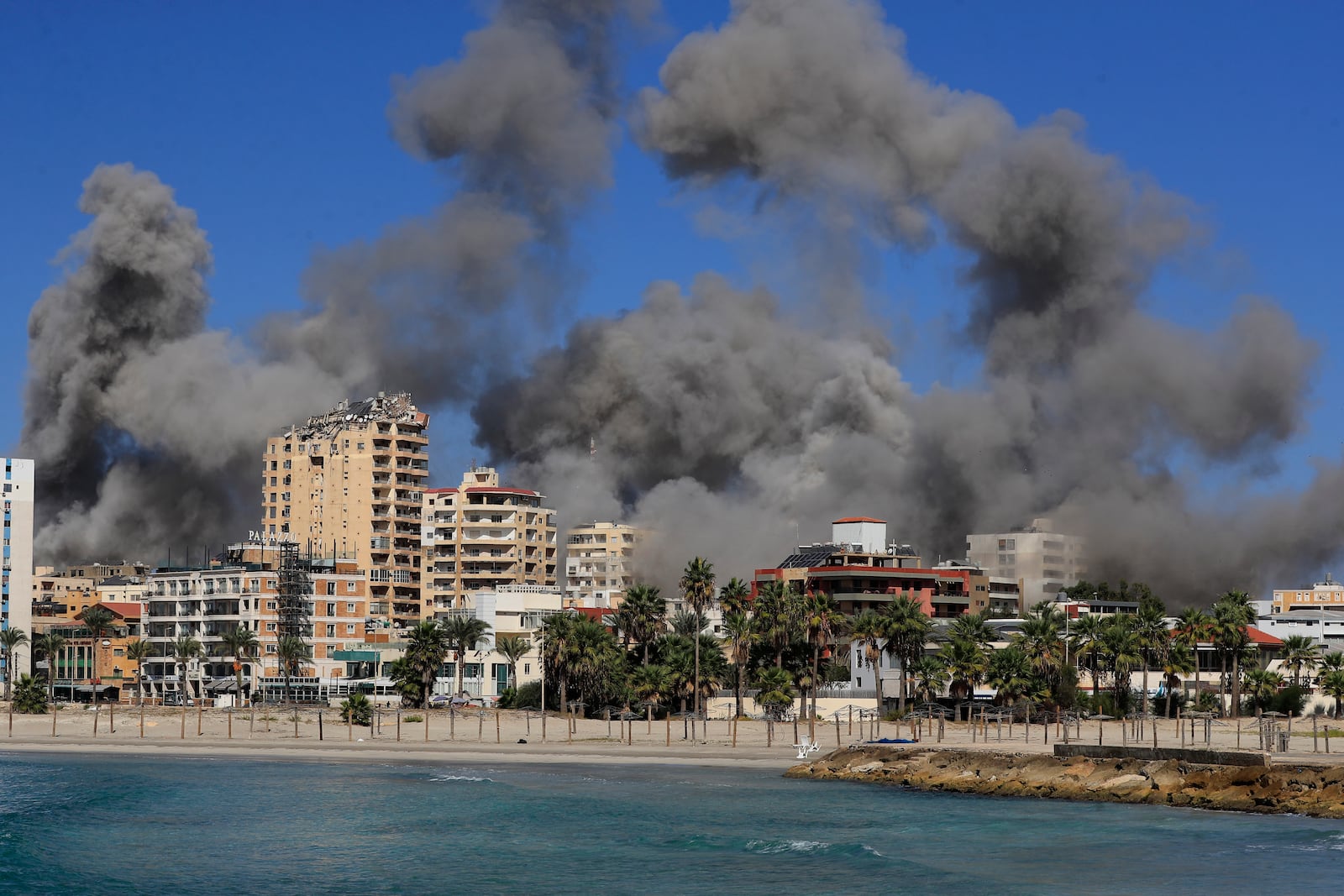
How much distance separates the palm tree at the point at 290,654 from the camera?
4909 inches

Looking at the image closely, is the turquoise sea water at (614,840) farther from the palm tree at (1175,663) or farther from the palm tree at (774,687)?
the palm tree at (1175,663)

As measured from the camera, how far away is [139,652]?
426 ft

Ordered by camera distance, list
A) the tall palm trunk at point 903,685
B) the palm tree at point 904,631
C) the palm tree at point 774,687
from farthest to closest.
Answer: the tall palm trunk at point 903,685, the palm tree at point 904,631, the palm tree at point 774,687

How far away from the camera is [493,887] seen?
1775 inches

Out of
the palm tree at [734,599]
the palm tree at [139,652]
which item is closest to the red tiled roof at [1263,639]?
the palm tree at [734,599]

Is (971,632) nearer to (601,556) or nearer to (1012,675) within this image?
(1012,675)

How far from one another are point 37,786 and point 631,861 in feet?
117

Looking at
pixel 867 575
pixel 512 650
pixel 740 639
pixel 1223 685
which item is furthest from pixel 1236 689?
pixel 512 650

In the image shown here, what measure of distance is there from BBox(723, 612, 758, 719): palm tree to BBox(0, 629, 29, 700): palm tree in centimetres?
5780

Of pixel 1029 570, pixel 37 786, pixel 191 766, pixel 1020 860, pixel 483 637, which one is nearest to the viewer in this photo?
pixel 1020 860

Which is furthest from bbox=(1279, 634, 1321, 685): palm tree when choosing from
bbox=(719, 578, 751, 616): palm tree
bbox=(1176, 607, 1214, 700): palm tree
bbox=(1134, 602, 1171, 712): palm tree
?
bbox=(719, 578, 751, 616): palm tree

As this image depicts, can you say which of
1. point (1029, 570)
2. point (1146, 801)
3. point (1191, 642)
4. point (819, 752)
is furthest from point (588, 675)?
point (1029, 570)

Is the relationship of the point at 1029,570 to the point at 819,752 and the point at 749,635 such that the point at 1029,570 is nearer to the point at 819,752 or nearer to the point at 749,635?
the point at 749,635

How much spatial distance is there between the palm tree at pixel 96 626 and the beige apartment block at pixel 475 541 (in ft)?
118
